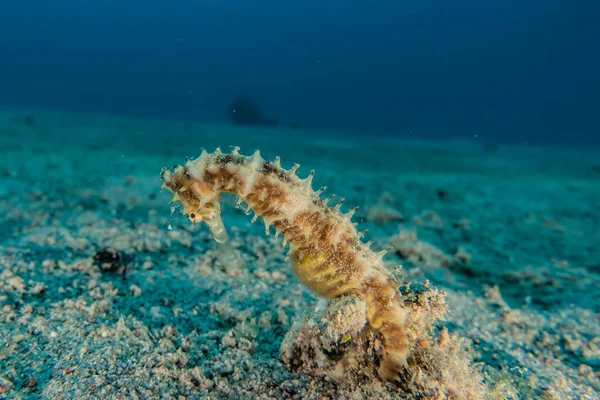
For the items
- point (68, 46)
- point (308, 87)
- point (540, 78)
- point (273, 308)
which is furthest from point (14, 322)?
point (68, 46)

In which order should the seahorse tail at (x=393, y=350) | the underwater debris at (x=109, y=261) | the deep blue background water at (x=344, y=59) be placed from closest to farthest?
1. the seahorse tail at (x=393, y=350)
2. the underwater debris at (x=109, y=261)
3. the deep blue background water at (x=344, y=59)

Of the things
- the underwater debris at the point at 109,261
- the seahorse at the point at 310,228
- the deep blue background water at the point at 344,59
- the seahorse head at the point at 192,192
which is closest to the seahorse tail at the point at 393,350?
the seahorse at the point at 310,228

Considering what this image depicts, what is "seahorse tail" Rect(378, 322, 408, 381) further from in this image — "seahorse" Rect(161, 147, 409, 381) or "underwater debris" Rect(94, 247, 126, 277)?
"underwater debris" Rect(94, 247, 126, 277)

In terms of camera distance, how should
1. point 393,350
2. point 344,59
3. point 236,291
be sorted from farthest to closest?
1. point 344,59
2. point 236,291
3. point 393,350

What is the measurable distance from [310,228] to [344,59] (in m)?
114

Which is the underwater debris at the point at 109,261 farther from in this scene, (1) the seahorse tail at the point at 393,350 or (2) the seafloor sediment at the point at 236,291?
(1) the seahorse tail at the point at 393,350

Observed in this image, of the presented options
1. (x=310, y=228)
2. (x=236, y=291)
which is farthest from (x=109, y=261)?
(x=310, y=228)

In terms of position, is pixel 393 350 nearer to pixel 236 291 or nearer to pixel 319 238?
pixel 319 238

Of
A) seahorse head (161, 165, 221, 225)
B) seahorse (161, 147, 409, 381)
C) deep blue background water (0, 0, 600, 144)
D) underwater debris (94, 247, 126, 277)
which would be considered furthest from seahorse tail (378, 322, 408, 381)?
deep blue background water (0, 0, 600, 144)

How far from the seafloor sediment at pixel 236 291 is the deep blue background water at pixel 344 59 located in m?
54.4

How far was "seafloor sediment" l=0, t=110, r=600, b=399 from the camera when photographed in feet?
6.74

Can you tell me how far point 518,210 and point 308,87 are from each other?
99586 millimetres

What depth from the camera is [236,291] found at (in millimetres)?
3373

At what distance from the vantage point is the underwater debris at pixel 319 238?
2.03 meters
